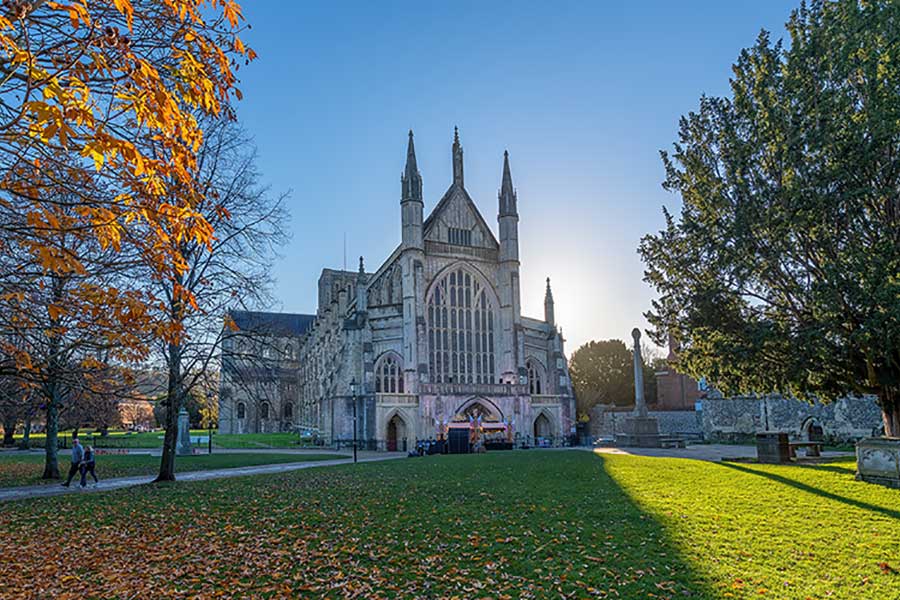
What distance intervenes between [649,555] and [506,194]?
159ft

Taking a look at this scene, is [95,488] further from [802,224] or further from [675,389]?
[675,389]

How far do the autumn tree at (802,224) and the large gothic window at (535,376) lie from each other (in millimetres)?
31507

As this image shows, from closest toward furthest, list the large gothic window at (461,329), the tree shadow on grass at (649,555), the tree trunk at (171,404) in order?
the tree shadow on grass at (649,555) < the tree trunk at (171,404) < the large gothic window at (461,329)

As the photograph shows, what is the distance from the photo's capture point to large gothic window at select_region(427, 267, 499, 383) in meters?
49.7

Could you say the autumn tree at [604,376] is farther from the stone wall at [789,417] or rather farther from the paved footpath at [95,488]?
the paved footpath at [95,488]

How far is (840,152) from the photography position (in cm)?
1716

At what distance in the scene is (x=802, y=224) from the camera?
17.5 metres

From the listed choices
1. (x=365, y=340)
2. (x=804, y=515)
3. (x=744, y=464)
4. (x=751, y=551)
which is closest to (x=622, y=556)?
(x=751, y=551)

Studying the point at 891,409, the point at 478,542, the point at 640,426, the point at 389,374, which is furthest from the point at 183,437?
the point at 891,409

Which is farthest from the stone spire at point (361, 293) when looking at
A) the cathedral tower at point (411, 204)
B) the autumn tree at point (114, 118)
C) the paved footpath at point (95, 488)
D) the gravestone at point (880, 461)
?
the autumn tree at point (114, 118)

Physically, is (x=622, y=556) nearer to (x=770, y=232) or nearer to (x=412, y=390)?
(x=770, y=232)

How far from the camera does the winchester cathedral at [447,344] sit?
151 ft

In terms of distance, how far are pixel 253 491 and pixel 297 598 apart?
34.5 feet

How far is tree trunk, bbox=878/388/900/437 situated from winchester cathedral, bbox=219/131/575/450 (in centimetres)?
2629
